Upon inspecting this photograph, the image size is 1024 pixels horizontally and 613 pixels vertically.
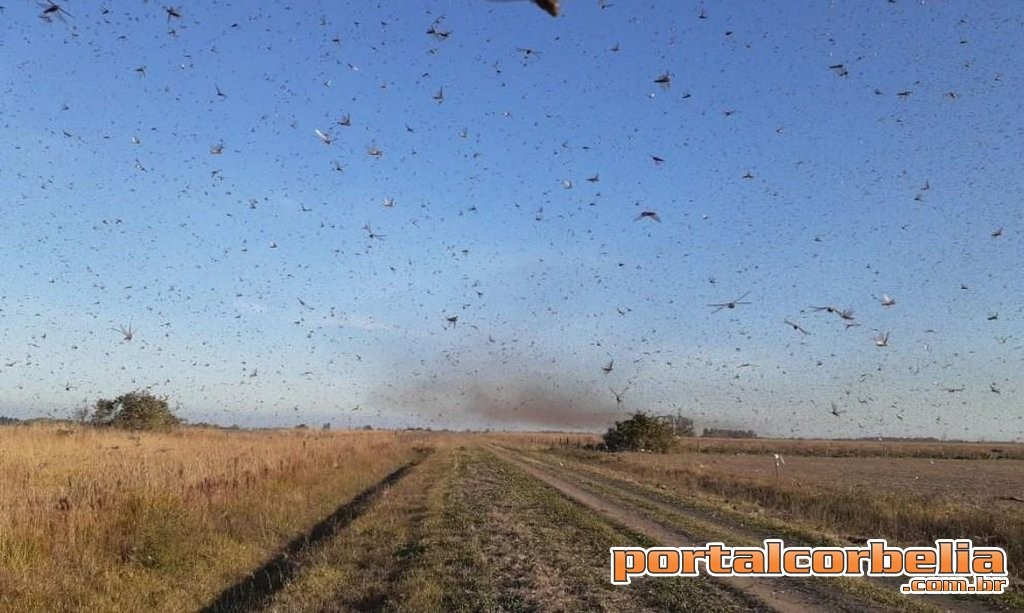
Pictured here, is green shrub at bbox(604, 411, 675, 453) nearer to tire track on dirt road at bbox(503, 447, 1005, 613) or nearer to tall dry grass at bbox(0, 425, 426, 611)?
tire track on dirt road at bbox(503, 447, 1005, 613)

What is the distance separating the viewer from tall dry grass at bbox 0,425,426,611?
9.45 metres

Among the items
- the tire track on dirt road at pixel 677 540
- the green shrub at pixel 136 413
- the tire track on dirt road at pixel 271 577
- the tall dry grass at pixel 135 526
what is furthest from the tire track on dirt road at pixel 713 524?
the green shrub at pixel 136 413

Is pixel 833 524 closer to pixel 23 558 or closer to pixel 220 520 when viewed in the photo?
pixel 220 520

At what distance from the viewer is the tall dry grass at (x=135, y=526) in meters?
9.45

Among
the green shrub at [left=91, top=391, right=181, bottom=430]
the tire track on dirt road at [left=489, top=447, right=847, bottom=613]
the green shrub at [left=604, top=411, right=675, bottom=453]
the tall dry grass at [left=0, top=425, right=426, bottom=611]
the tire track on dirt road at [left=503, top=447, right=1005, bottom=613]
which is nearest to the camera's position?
the tire track on dirt road at [left=489, top=447, right=847, bottom=613]

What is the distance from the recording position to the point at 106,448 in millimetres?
27703

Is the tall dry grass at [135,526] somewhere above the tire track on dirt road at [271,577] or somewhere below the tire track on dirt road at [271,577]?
above

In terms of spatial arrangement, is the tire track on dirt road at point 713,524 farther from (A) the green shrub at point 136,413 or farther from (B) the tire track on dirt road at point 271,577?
(A) the green shrub at point 136,413

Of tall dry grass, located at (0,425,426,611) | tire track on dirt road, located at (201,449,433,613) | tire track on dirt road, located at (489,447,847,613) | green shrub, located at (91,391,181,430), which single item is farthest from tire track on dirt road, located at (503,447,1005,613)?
green shrub, located at (91,391,181,430)

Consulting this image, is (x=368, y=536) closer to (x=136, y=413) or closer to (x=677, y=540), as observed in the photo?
(x=677, y=540)

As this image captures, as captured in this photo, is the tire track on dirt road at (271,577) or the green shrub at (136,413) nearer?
the tire track on dirt road at (271,577)

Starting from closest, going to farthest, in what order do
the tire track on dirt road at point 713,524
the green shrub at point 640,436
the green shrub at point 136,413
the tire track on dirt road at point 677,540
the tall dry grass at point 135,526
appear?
the tire track on dirt road at point 677,540
the tall dry grass at point 135,526
the tire track on dirt road at point 713,524
the green shrub at point 136,413
the green shrub at point 640,436

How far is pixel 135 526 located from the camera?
1201cm

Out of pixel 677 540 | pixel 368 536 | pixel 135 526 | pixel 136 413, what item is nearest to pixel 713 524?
pixel 677 540
